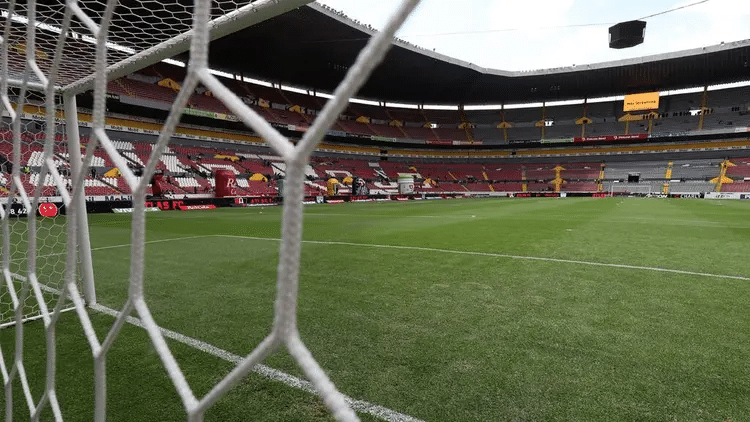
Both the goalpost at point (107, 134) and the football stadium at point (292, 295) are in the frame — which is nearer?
the goalpost at point (107, 134)

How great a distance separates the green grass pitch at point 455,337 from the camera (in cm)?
170

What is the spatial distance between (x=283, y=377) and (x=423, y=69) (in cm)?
2912

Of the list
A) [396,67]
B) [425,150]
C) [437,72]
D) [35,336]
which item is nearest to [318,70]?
[396,67]

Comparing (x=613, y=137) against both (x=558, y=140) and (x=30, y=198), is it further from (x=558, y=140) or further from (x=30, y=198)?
(x=30, y=198)

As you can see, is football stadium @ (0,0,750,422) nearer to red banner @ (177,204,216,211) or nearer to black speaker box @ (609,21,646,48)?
red banner @ (177,204,216,211)

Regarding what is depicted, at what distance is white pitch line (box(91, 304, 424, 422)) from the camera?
161 centimetres

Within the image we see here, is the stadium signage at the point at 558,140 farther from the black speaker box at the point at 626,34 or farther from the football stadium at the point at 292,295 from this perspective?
the football stadium at the point at 292,295

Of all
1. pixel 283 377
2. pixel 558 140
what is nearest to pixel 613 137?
pixel 558 140

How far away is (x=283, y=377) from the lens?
1.93 metres

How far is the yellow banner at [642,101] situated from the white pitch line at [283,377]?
42223 millimetres

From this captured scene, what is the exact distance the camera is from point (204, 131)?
28.2 meters

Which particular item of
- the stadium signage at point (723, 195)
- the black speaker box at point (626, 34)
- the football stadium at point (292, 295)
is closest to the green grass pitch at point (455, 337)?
the football stadium at point (292, 295)

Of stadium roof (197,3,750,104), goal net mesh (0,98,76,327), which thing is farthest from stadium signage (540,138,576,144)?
goal net mesh (0,98,76,327)

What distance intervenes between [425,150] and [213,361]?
41797 mm
